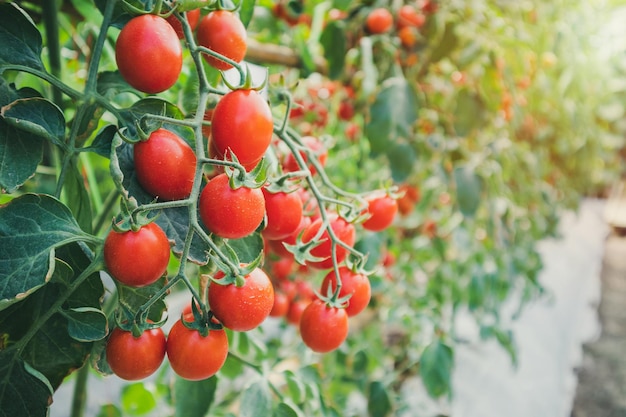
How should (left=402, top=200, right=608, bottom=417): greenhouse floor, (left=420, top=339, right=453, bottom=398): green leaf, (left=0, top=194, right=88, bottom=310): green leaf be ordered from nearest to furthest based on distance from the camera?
(left=0, top=194, right=88, bottom=310): green leaf → (left=420, top=339, right=453, bottom=398): green leaf → (left=402, top=200, right=608, bottom=417): greenhouse floor

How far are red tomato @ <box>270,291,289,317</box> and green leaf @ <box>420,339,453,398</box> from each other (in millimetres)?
251

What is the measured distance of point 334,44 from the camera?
2.77 feet

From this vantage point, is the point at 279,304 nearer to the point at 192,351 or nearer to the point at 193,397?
the point at 193,397

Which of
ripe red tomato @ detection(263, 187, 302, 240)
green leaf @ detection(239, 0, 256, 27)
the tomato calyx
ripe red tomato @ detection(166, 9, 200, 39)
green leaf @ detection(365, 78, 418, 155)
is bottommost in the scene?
green leaf @ detection(365, 78, 418, 155)

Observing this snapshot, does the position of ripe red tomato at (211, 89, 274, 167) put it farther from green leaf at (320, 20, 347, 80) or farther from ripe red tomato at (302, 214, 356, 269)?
green leaf at (320, 20, 347, 80)

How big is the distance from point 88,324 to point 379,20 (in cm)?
72

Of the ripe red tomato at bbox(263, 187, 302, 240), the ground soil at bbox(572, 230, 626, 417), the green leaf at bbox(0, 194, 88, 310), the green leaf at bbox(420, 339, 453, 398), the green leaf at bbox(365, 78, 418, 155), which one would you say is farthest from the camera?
the ground soil at bbox(572, 230, 626, 417)

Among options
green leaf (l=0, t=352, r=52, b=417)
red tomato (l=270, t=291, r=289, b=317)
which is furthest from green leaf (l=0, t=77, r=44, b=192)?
red tomato (l=270, t=291, r=289, b=317)

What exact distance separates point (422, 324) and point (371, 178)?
358 millimetres

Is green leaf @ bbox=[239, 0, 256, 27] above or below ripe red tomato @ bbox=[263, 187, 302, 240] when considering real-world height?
above

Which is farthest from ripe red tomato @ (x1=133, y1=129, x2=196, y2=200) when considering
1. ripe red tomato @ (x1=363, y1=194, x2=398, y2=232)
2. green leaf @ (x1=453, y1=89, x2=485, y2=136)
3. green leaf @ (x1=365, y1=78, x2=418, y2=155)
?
green leaf @ (x1=453, y1=89, x2=485, y2=136)

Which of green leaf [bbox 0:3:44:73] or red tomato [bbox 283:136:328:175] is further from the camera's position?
red tomato [bbox 283:136:328:175]

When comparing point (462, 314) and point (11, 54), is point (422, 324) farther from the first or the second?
point (11, 54)

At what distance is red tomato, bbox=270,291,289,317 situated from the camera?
81 centimetres
